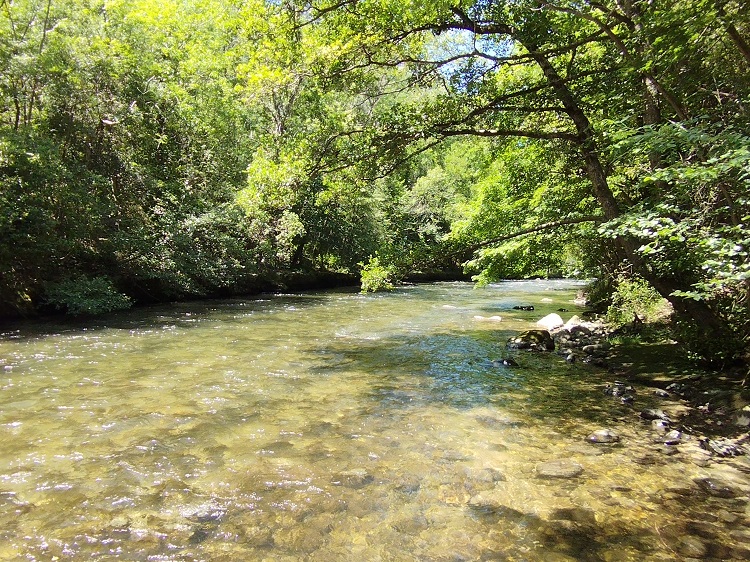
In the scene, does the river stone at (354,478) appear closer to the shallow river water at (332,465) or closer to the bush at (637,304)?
the shallow river water at (332,465)

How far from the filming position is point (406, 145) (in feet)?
29.7

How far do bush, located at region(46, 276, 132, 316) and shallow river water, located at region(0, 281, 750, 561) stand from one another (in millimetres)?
5305

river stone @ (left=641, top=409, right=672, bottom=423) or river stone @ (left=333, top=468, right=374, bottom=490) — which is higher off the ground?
river stone @ (left=641, top=409, right=672, bottom=423)

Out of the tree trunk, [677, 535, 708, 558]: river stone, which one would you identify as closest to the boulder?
the tree trunk

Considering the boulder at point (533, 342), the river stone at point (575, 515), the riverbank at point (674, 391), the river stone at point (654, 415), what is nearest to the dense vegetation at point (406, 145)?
the riverbank at point (674, 391)

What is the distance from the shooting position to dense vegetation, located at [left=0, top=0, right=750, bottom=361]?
19.1ft

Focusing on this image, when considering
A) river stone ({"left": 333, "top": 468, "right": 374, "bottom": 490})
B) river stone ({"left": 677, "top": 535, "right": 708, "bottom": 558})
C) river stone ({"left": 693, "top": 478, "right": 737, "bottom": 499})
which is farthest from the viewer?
river stone ({"left": 333, "top": 468, "right": 374, "bottom": 490})

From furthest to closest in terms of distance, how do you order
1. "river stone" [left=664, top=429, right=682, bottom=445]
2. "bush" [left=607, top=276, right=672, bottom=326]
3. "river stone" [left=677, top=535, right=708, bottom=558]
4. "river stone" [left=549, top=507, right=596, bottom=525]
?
1. "bush" [left=607, top=276, right=672, bottom=326]
2. "river stone" [left=664, top=429, right=682, bottom=445]
3. "river stone" [left=549, top=507, right=596, bottom=525]
4. "river stone" [left=677, top=535, right=708, bottom=558]

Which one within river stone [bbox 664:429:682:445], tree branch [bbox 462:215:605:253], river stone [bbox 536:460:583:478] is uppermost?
tree branch [bbox 462:215:605:253]

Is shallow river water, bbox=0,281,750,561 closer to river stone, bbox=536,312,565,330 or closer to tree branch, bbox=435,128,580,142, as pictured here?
tree branch, bbox=435,128,580,142

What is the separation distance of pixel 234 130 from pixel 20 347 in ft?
66.0

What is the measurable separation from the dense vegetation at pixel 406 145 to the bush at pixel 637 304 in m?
0.92

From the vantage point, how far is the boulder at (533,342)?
37.0 feet

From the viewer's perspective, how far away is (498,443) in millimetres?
5574
